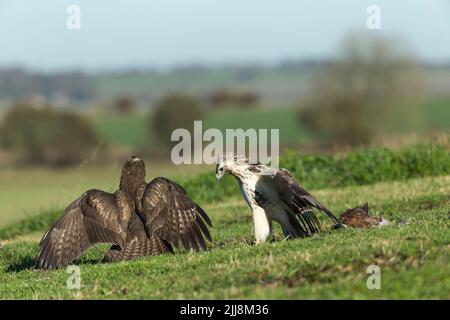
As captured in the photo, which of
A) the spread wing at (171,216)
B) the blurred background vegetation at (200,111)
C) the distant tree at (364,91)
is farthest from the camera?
the distant tree at (364,91)

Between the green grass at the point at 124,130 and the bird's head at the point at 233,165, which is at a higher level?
the bird's head at the point at 233,165

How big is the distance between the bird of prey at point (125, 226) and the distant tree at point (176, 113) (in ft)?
182

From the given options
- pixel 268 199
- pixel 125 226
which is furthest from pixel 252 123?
pixel 125 226

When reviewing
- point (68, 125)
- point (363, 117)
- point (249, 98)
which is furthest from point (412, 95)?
point (68, 125)

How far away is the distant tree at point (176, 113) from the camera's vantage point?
2687 inches

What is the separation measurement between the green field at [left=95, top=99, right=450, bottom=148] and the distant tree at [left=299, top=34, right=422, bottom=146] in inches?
48.3

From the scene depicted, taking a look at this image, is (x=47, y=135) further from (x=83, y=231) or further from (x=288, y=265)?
(x=288, y=265)

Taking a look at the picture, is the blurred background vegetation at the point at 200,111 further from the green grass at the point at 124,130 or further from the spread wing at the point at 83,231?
the spread wing at the point at 83,231

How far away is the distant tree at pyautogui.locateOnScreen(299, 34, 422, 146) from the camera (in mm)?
69875

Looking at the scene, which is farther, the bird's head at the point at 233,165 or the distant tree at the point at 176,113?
the distant tree at the point at 176,113

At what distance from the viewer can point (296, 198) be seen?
10.9 meters

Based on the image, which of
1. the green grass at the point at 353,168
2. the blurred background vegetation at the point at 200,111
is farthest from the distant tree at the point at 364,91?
the green grass at the point at 353,168

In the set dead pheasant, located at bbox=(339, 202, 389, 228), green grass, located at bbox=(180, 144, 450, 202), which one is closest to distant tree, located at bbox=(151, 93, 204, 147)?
green grass, located at bbox=(180, 144, 450, 202)
